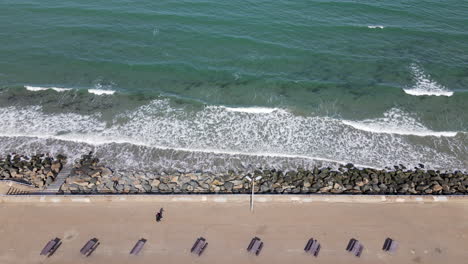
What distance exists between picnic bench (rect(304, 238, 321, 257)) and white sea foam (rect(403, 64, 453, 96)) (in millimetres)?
22920

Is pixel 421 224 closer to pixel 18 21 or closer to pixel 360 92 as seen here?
pixel 360 92

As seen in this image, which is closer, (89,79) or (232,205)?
(232,205)

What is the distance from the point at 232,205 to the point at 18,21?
42.6 meters

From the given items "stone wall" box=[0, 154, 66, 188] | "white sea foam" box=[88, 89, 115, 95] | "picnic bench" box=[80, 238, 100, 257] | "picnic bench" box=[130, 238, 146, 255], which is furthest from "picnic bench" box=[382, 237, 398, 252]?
"white sea foam" box=[88, 89, 115, 95]

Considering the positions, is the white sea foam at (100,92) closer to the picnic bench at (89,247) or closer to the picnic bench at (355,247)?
the picnic bench at (89,247)

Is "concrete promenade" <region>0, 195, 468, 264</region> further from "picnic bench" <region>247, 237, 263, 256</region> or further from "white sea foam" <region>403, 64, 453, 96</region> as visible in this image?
"white sea foam" <region>403, 64, 453, 96</region>

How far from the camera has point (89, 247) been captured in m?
20.8

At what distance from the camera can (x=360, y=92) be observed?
121ft

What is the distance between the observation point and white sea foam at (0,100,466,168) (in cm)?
2966

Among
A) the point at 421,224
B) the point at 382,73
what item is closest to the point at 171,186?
the point at 421,224

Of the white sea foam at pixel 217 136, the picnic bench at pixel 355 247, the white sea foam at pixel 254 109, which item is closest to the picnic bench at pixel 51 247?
the white sea foam at pixel 217 136

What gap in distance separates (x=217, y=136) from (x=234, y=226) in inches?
433

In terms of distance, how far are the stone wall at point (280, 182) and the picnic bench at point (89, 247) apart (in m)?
4.86

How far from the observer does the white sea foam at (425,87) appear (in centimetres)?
3651
